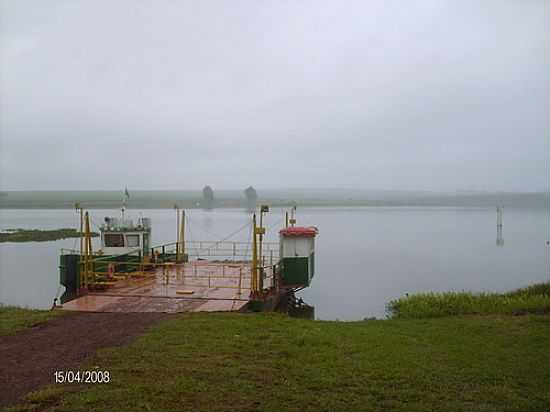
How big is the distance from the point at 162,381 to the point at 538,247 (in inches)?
1809

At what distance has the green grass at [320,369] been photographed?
6066mm

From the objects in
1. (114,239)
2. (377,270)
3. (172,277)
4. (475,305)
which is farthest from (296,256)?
(377,270)

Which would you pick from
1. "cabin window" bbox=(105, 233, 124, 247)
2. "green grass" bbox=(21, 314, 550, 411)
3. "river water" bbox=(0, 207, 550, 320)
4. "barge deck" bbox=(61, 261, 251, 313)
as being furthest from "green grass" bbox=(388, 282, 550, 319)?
"cabin window" bbox=(105, 233, 124, 247)

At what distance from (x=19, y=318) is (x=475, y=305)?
11860 mm

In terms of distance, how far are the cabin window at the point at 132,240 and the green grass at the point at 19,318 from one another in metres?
7.98

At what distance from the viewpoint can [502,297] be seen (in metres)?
16.4

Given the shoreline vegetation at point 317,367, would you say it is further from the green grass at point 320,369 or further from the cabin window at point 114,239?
the cabin window at point 114,239

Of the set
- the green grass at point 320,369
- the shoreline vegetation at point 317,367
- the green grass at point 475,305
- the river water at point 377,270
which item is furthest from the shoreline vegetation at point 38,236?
the green grass at point 320,369

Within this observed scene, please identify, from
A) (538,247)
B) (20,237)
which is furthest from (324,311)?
(20,237)

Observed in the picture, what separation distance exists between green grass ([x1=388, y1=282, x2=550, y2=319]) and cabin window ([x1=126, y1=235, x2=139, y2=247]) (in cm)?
1038

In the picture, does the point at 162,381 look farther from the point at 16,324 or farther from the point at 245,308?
the point at 245,308

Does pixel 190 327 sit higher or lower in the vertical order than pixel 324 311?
higher

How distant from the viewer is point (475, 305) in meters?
14.9

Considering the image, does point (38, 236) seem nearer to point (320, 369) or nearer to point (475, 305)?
point (475, 305)
